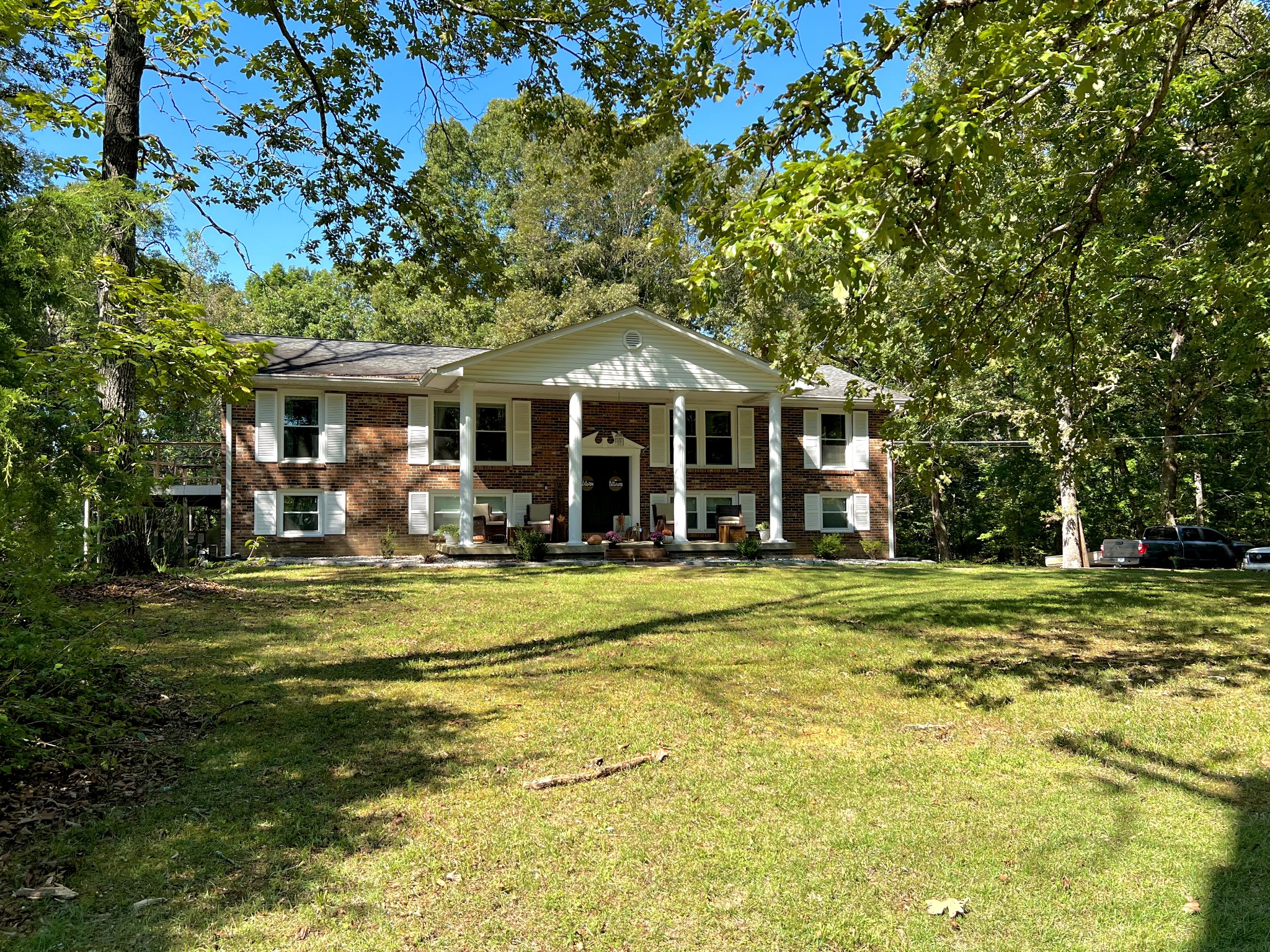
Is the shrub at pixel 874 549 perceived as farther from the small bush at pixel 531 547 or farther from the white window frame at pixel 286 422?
the white window frame at pixel 286 422

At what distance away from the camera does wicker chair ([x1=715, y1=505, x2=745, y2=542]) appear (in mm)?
19906

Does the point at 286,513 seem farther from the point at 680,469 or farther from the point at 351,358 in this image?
the point at 680,469

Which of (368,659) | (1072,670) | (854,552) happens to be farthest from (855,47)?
(854,552)

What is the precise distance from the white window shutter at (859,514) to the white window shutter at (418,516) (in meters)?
11.3

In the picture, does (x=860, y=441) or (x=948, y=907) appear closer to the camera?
(x=948, y=907)

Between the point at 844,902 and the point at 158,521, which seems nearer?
the point at 844,902

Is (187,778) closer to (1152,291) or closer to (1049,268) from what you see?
(1049,268)

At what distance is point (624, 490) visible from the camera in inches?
838

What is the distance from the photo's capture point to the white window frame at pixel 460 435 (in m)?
19.5

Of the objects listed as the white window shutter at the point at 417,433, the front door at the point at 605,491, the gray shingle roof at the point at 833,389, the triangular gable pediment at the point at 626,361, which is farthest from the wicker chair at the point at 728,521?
the white window shutter at the point at 417,433

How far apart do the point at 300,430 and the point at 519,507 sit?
5.41 metres

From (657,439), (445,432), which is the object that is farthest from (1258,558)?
(445,432)

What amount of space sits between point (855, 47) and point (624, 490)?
1604 centimetres

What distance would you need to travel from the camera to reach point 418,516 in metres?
19.3
